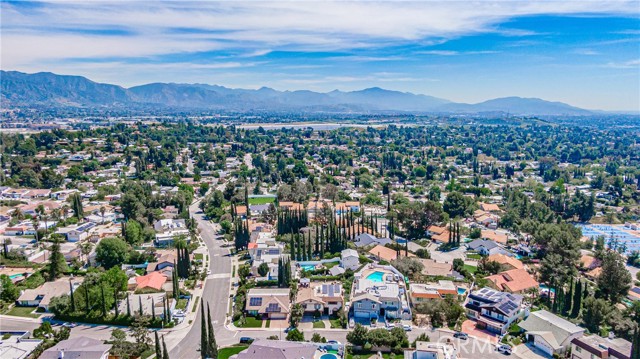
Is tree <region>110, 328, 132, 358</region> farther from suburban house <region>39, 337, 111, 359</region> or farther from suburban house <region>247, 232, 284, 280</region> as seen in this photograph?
suburban house <region>247, 232, 284, 280</region>

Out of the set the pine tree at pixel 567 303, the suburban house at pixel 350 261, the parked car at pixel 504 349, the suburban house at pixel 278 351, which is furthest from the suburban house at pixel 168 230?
the pine tree at pixel 567 303

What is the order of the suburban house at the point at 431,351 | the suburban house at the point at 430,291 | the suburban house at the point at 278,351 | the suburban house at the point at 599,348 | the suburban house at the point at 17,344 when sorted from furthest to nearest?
the suburban house at the point at 430,291, the suburban house at the point at 17,344, the suburban house at the point at 431,351, the suburban house at the point at 599,348, the suburban house at the point at 278,351

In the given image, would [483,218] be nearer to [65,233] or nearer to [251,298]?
[251,298]

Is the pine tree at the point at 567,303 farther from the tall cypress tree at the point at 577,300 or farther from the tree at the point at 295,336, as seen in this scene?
the tree at the point at 295,336

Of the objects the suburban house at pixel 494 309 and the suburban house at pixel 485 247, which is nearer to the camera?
the suburban house at pixel 494 309

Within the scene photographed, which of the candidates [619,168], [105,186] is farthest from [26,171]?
[619,168]

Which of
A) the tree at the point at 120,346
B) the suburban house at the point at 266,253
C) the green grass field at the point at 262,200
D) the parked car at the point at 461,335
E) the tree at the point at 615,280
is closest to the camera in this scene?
the tree at the point at 120,346
